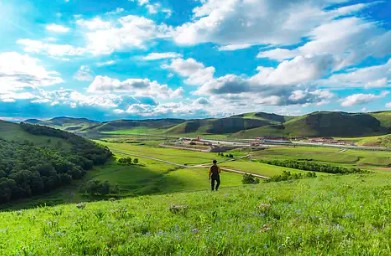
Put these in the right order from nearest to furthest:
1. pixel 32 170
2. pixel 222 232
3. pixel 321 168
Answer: pixel 222 232 < pixel 32 170 < pixel 321 168

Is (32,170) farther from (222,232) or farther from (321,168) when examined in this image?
(222,232)

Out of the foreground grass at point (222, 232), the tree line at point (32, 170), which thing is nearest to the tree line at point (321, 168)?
the tree line at point (32, 170)

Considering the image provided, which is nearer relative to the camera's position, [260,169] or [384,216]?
[384,216]

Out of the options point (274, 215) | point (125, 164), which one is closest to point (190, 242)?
point (274, 215)

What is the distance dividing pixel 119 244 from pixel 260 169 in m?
152

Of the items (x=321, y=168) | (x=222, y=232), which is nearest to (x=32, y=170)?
(x=321, y=168)

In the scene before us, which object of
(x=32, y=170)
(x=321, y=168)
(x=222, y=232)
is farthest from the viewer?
(x=321, y=168)

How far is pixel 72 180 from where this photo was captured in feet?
477

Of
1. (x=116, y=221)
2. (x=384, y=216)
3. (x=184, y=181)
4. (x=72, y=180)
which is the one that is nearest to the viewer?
(x=384, y=216)

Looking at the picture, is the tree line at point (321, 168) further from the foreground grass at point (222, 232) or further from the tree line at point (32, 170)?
the foreground grass at point (222, 232)

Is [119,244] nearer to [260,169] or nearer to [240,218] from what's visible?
[240,218]

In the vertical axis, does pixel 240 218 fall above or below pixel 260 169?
above

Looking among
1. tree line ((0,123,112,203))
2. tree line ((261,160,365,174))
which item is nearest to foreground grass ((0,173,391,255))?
tree line ((0,123,112,203))

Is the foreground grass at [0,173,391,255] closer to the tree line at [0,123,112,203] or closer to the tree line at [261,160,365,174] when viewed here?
the tree line at [0,123,112,203]
